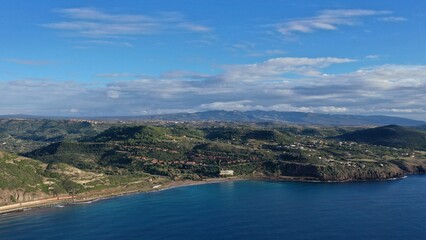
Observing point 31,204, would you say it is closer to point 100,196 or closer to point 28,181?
point 28,181

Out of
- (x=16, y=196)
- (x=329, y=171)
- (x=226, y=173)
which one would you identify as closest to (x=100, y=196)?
(x=16, y=196)

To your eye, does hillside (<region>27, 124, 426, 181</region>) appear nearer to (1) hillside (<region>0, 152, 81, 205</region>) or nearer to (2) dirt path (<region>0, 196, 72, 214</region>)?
(1) hillside (<region>0, 152, 81, 205</region>)

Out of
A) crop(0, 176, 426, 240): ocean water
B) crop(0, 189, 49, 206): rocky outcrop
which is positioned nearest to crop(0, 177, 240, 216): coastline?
crop(0, 189, 49, 206): rocky outcrop

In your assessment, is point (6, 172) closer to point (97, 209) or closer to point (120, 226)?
point (97, 209)

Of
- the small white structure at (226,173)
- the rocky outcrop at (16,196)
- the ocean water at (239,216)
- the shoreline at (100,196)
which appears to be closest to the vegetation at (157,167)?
the rocky outcrop at (16,196)

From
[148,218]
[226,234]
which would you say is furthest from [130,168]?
[226,234]

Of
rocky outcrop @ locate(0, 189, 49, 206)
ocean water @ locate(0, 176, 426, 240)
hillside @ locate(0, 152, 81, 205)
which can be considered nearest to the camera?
ocean water @ locate(0, 176, 426, 240)
